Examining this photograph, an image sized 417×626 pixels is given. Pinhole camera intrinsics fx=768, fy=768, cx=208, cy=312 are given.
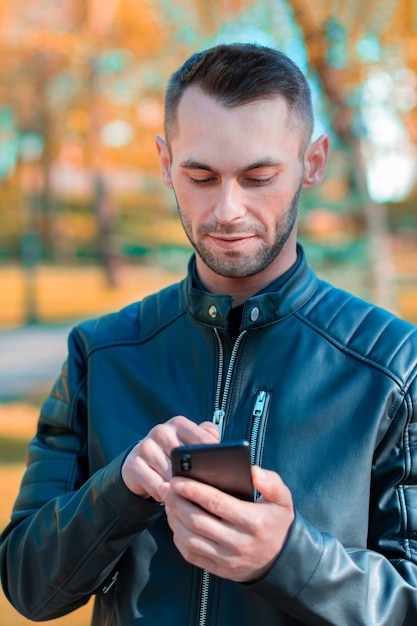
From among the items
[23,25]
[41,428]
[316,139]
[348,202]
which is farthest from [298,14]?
[41,428]

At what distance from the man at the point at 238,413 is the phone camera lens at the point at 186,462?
0.07 m

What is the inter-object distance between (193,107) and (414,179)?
9.45 metres

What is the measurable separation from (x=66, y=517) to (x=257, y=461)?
0.39m

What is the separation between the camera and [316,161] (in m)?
1.76

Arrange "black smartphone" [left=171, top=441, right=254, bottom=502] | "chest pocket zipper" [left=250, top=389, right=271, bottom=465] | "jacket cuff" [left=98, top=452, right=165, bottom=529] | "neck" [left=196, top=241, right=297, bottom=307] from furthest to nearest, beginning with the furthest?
"neck" [left=196, top=241, right=297, bottom=307] < "chest pocket zipper" [left=250, top=389, right=271, bottom=465] < "jacket cuff" [left=98, top=452, right=165, bottom=529] < "black smartphone" [left=171, top=441, right=254, bottom=502]

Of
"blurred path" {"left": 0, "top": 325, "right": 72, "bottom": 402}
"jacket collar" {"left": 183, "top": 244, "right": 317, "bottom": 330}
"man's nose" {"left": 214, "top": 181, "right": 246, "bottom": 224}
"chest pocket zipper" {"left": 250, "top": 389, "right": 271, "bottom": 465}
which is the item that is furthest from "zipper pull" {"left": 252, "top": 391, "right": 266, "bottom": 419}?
"blurred path" {"left": 0, "top": 325, "right": 72, "bottom": 402}

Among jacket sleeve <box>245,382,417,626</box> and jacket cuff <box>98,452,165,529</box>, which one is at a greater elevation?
jacket cuff <box>98,452,165,529</box>

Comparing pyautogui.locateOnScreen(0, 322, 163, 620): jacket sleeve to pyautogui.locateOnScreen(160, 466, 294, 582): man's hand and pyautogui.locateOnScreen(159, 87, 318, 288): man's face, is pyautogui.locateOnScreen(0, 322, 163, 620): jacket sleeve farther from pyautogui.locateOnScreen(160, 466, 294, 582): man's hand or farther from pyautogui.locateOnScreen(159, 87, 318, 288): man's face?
pyautogui.locateOnScreen(159, 87, 318, 288): man's face

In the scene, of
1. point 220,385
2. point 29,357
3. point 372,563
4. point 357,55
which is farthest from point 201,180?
point 29,357

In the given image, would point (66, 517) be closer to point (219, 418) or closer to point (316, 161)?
point (219, 418)

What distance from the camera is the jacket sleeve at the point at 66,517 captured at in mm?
1446

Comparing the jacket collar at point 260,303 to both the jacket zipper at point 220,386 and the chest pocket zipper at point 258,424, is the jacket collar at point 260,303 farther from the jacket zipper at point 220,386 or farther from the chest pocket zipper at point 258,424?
the chest pocket zipper at point 258,424

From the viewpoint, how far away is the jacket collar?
1595mm

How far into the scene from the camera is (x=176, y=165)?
1640mm
